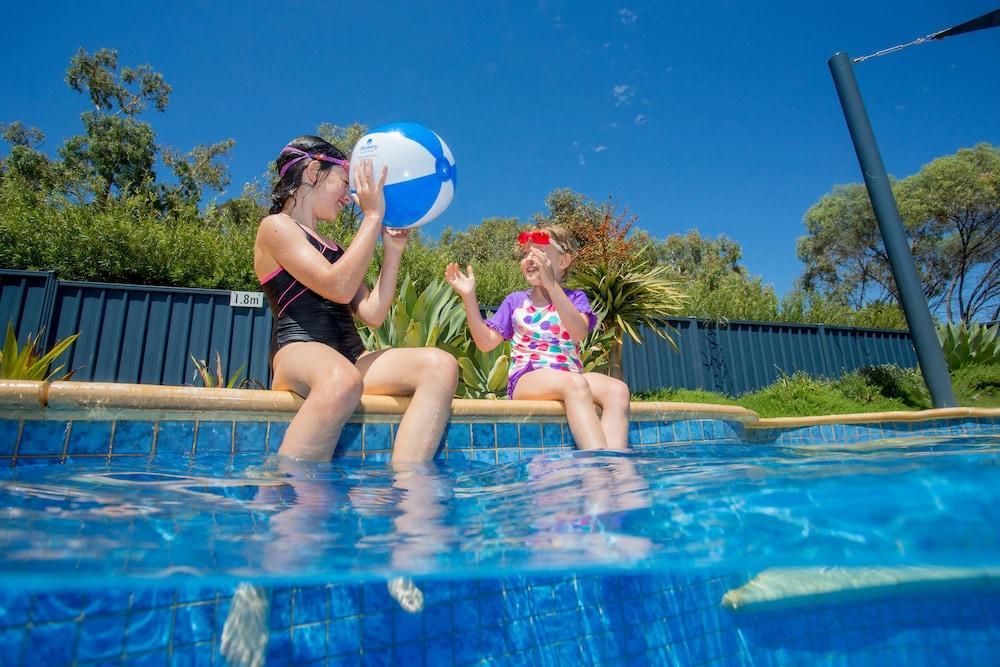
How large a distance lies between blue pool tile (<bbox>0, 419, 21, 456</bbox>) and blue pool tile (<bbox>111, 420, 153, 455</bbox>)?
10.6 inches

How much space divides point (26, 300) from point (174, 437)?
6195 millimetres

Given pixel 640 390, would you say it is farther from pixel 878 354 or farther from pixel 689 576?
pixel 689 576


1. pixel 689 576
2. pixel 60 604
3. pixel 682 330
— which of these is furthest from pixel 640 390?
pixel 60 604

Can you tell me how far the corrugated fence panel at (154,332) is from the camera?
21.5ft

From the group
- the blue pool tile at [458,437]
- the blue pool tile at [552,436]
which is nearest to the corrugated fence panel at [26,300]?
the blue pool tile at [458,437]

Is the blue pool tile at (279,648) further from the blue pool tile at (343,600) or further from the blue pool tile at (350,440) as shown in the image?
the blue pool tile at (350,440)

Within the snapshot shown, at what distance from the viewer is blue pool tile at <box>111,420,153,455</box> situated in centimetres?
196

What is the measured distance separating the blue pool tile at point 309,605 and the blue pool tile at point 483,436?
1.17 meters

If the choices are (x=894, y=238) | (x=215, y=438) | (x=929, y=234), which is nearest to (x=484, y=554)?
(x=215, y=438)

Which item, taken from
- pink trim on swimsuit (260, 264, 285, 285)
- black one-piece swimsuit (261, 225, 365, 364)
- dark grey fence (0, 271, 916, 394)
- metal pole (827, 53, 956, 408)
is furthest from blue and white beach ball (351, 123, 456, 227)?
metal pole (827, 53, 956, 408)

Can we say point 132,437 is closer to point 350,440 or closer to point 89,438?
point 89,438

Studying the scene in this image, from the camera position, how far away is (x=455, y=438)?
8.58ft

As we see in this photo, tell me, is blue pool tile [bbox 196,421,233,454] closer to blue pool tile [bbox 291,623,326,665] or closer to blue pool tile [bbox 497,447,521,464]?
blue pool tile [bbox 291,623,326,665]

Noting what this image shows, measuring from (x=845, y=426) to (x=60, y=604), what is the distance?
5.59 metres
